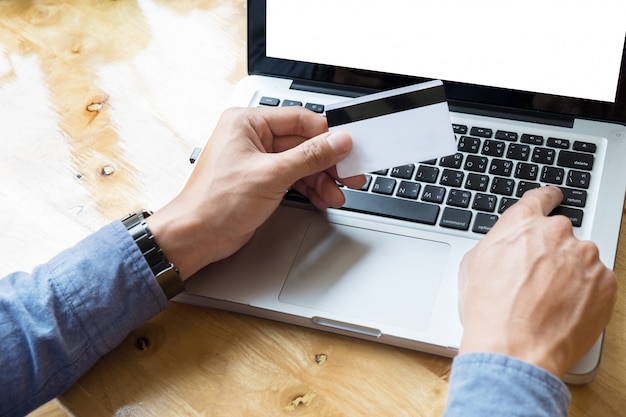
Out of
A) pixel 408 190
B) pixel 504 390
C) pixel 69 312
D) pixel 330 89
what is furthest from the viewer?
pixel 330 89

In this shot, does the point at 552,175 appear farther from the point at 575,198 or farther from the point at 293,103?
the point at 293,103

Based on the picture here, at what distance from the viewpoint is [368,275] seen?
711 millimetres

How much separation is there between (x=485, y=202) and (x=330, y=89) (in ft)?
0.76

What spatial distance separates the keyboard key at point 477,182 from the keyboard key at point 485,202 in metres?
0.01

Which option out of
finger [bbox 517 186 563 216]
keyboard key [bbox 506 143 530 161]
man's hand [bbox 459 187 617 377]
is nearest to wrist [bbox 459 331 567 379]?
man's hand [bbox 459 187 617 377]

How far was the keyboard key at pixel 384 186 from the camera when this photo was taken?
0.77 metres

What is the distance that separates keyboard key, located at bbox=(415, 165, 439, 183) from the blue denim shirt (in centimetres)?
28

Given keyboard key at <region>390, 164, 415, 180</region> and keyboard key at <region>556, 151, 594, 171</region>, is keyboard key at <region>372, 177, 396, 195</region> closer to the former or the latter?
keyboard key at <region>390, 164, 415, 180</region>

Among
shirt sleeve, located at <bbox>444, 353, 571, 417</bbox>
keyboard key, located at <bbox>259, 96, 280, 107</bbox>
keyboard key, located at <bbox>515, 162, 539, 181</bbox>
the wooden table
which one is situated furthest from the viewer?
keyboard key, located at <bbox>259, 96, 280, 107</bbox>

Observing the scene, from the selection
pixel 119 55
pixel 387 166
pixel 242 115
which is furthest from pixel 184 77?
pixel 387 166

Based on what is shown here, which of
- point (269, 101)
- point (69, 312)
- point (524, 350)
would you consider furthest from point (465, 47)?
point (69, 312)

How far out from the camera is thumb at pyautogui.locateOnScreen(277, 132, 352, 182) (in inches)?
28.0

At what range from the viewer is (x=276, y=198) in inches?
29.1

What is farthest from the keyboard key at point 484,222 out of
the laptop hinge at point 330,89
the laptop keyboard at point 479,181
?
the laptop hinge at point 330,89
